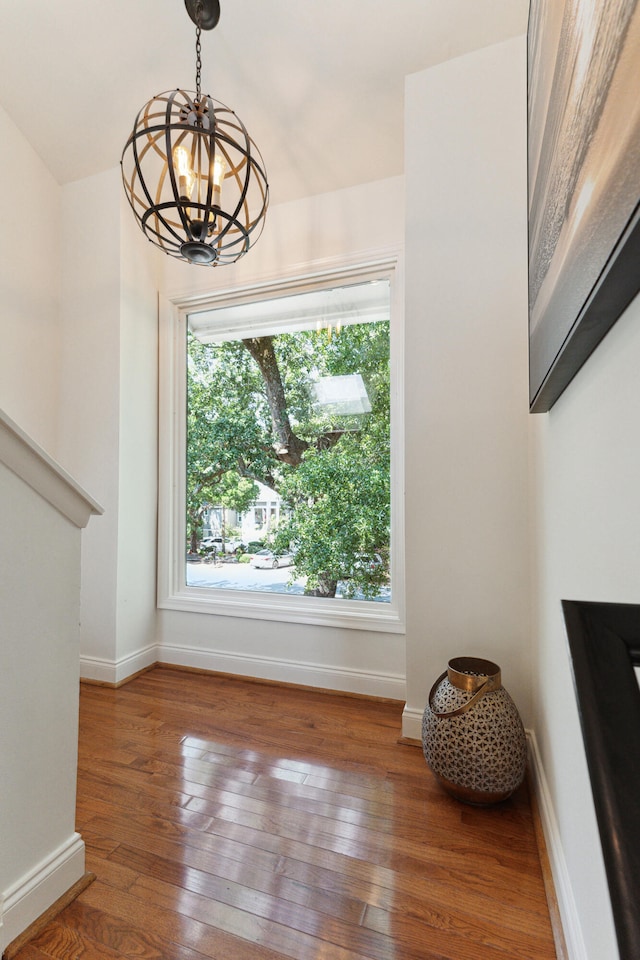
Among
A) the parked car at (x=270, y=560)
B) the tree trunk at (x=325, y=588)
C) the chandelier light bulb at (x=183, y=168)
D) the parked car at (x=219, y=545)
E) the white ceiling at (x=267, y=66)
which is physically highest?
the white ceiling at (x=267, y=66)

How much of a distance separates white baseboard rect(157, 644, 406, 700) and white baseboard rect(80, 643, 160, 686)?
19cm

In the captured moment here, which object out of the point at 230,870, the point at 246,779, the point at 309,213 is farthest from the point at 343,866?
the point at 309,213

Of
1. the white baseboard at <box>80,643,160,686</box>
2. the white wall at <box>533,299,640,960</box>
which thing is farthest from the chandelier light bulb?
the white baseboard at <box>80,643,160,686</box>

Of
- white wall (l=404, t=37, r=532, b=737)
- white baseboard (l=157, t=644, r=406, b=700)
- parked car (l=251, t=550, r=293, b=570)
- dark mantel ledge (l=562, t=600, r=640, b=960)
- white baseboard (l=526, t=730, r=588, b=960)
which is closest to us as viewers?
dark mantel ledge (l=562, t=600, r=640, b=960)

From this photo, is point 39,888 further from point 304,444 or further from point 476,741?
point 304,444

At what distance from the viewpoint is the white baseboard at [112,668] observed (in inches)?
103

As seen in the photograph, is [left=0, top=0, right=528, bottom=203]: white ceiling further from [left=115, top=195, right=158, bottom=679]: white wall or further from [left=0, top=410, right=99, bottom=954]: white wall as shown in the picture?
[left=0, top=410, right=99, bottom=954]: white wall

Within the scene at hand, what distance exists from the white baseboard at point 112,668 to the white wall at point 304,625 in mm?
194

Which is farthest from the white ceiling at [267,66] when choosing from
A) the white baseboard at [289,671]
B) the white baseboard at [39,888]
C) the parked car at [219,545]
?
the white baseboard at [39,888]

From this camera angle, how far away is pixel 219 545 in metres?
2.95

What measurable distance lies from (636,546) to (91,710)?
2509 mm

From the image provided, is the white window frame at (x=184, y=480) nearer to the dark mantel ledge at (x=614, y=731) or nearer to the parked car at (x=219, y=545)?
the parked car at (x=219, y=545)

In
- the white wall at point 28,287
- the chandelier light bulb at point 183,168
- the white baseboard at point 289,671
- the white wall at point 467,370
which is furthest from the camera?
the white wall at point 28,287

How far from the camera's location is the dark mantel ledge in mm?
301
